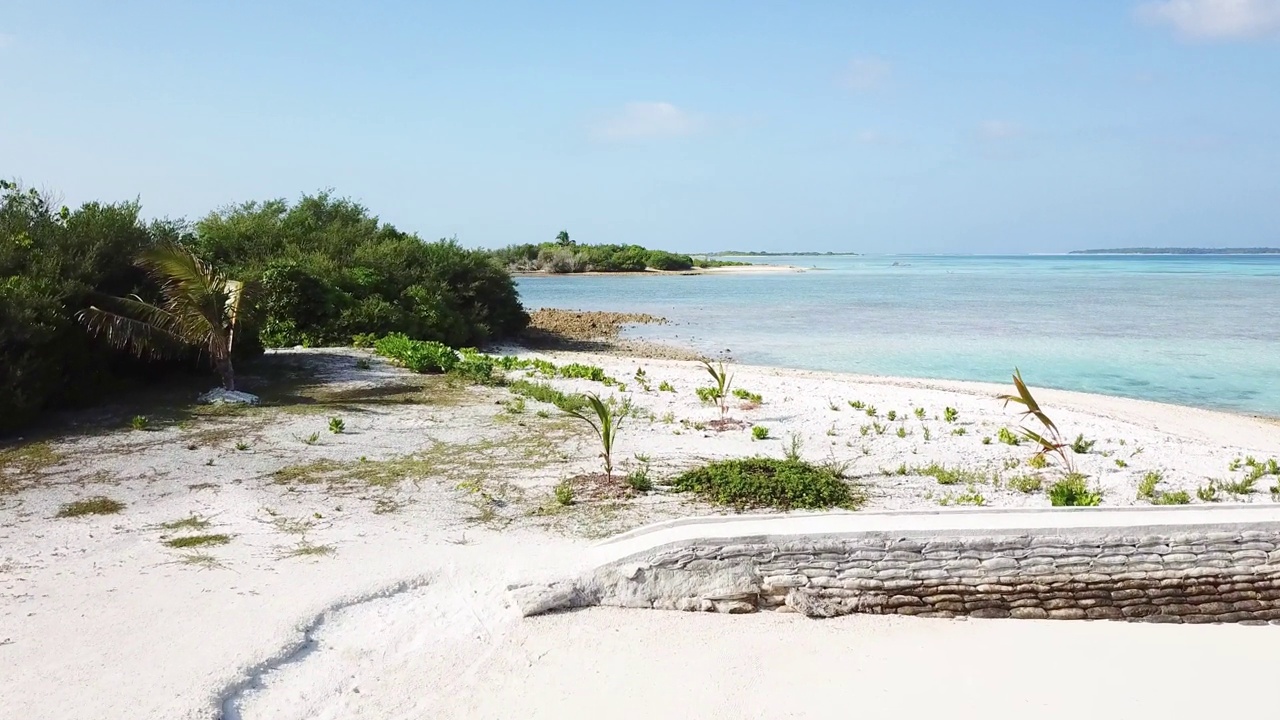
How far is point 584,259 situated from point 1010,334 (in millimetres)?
51368

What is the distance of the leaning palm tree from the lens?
10.8 metres

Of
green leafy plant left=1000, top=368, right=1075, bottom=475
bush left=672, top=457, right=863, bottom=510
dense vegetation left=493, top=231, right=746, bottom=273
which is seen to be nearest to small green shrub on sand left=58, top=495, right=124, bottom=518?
bush left=672, top=457, right=863, bottom=510

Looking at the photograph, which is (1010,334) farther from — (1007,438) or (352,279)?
(352,279)

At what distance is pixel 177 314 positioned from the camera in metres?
11.3

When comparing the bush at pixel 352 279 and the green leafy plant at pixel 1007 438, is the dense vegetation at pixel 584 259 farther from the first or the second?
the green leafy plant at pixel 1007 438

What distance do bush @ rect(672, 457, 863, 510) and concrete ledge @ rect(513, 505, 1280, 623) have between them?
1.51m

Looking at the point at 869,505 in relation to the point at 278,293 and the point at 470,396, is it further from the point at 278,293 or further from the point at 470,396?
the point at 278,293

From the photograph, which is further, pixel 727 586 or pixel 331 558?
pixel 331 558

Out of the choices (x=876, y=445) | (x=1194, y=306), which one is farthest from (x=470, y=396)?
(x=1194, y=306)

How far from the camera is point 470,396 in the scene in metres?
12.0

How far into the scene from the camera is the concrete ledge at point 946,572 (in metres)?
5.39

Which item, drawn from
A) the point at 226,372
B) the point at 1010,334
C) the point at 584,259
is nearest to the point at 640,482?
the point at 226,372

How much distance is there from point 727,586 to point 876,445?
4487mm

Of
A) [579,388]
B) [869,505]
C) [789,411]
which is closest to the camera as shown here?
[869,505]
